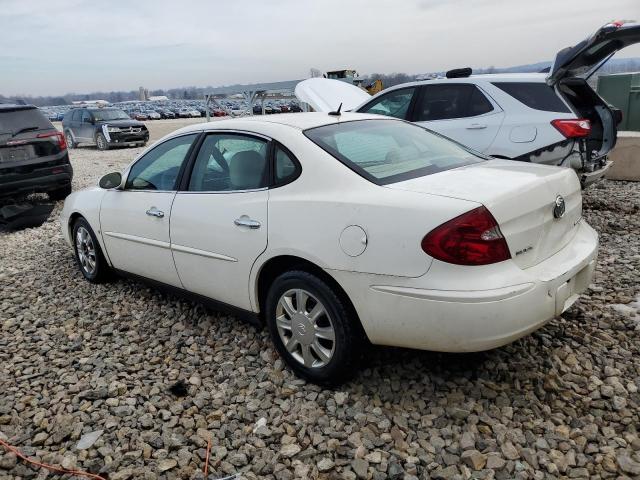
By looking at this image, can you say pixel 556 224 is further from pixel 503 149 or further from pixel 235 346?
pixel 503 149

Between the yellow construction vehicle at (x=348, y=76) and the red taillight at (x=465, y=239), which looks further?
the yellow construction vehicle at (x=348, y=76)

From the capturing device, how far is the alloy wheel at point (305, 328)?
9.55ft

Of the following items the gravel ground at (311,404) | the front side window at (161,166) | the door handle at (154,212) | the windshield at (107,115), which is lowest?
the gravel ground at (311,404)

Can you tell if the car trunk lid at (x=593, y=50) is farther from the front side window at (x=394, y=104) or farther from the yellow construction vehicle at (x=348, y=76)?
the yellow construction vehicle at (x=348, y=76)

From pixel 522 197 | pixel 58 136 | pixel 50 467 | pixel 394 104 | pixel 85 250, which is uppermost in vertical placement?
pixel 394 104

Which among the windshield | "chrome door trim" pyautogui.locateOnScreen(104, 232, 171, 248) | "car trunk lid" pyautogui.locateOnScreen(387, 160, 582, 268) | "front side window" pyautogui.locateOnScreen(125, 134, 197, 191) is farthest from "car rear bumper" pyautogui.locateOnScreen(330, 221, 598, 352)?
the windshield

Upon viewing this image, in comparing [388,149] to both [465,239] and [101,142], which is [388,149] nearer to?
[465,239]

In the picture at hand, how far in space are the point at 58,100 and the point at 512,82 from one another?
13301 centimetres

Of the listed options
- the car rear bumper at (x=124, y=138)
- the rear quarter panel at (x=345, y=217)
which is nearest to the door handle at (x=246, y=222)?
the rear quarter panel at (x=345, y=217)

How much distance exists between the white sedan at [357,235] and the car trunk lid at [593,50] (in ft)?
8.87

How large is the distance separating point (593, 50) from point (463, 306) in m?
4.49

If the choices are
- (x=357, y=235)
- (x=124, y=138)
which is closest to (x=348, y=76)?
(x=124, y=138)

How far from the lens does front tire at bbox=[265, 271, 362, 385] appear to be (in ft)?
9.16

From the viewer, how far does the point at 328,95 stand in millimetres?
9242
